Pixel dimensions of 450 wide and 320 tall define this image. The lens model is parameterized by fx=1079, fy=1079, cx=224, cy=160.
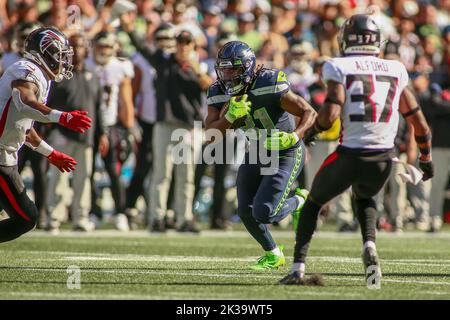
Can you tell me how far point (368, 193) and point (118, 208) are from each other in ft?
20.3

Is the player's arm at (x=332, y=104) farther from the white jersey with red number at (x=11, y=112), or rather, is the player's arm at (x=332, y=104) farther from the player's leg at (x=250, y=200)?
the white jersey with red number at (x=11, y=112)

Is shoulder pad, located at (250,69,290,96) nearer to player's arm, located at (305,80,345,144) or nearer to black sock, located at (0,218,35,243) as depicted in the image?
player's arm, located at (305,80,345,144)

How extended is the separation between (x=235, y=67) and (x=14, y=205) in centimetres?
187

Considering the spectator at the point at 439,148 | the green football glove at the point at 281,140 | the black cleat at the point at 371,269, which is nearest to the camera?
the black cleat at the point at 371,269

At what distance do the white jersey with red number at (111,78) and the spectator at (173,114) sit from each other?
0.52 meters

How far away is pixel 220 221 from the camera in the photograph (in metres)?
13.3

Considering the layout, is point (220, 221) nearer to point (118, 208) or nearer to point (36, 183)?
point (118, 208)

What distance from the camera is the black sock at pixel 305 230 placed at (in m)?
6.96

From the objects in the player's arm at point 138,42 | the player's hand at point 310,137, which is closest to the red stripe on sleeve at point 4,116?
the player's hand at point 310,137

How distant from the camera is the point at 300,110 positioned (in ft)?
25.8

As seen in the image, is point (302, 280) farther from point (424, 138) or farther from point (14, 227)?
point (14, 227)

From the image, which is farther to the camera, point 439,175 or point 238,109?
point 439,175

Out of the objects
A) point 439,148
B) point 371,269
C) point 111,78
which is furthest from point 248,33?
point 371,269

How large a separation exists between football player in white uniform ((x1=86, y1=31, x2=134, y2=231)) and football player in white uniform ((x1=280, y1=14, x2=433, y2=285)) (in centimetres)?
605
